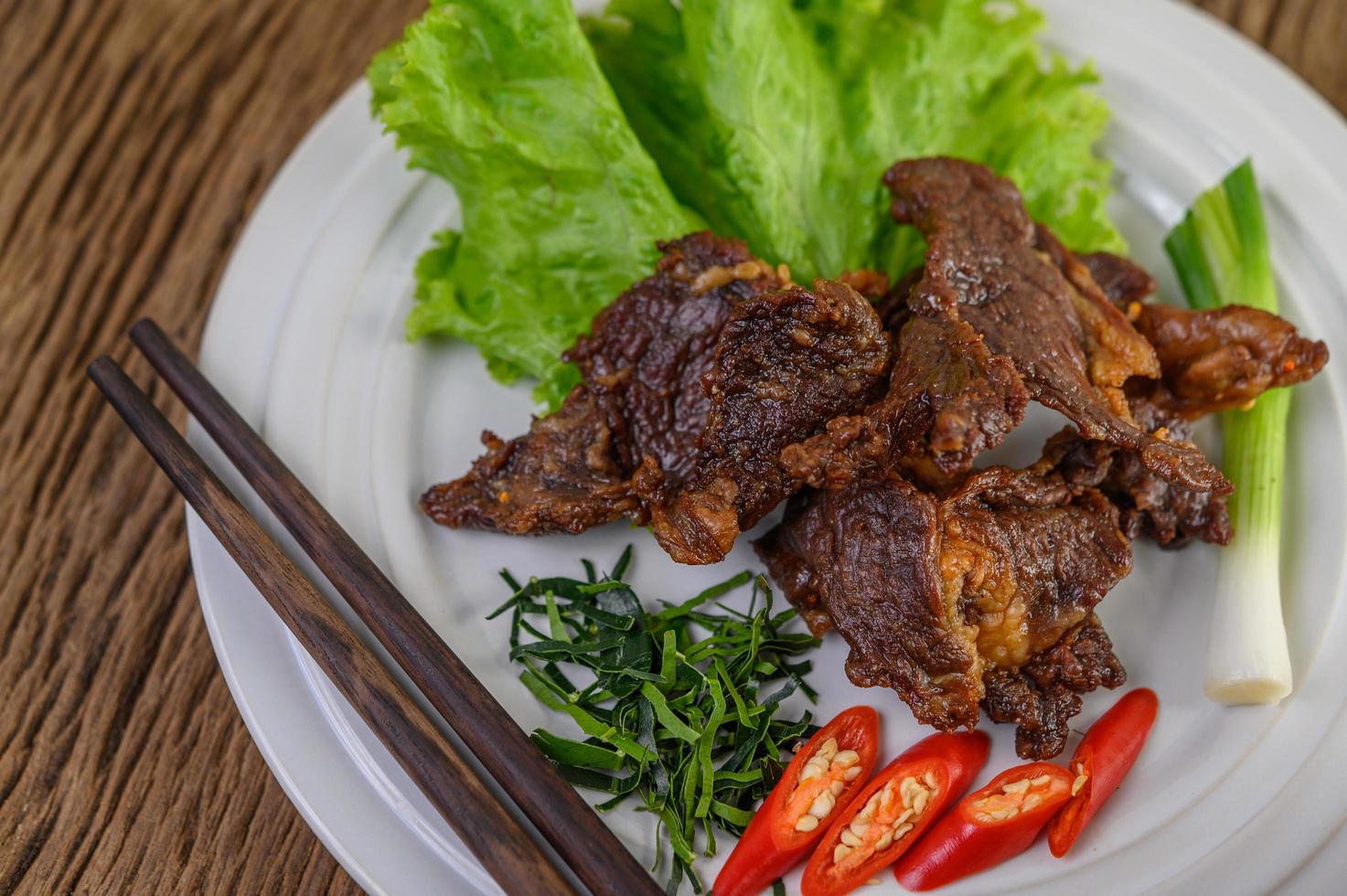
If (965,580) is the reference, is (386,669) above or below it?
above

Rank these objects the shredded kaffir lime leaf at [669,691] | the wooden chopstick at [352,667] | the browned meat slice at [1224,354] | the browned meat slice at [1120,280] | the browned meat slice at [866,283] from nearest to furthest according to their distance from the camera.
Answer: the wooden chopstick at [352,667]
the shredded kaffir lime leaf at [669,691]
the browned meat slice at [1224,354]
the browned meat slice at [866,283]
the browned meat slice at [1120,280]

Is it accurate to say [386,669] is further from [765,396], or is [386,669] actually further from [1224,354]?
[1224,354]

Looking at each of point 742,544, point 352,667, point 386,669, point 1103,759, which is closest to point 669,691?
point 742,544

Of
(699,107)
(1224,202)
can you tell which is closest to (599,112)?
(699,107)

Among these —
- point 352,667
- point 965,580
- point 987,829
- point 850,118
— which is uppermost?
point 850,118

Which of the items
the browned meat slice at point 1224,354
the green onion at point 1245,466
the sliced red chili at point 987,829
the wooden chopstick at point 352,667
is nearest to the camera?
the wooden chopstick at point 352,667

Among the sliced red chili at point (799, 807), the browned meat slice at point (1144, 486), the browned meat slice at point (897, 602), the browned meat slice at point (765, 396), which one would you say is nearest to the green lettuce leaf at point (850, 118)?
the browned meat slice at point (765, 396)

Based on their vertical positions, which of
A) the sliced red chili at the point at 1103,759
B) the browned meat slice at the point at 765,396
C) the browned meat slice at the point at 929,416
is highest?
the browned meat slice at the point at 765,396

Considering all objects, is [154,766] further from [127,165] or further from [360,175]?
→ [127,165]

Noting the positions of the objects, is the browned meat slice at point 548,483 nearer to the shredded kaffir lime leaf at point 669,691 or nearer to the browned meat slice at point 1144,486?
the shredded kaffir lime leaf at point 669,691
